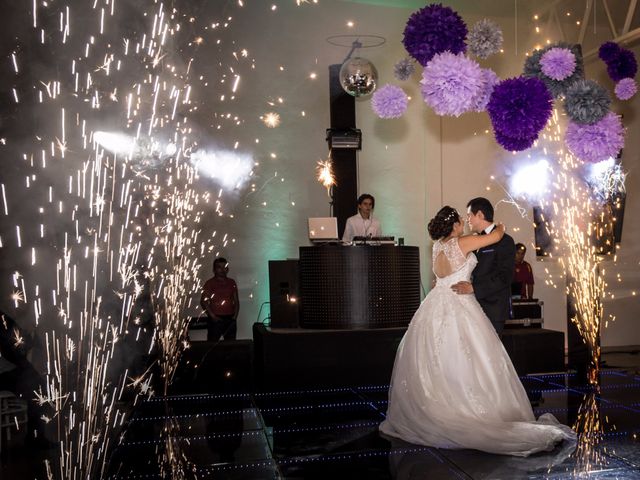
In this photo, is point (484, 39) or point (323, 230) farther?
point (323, 230)

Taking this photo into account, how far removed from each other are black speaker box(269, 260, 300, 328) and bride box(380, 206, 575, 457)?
283 cm

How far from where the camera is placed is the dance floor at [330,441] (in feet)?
11.3

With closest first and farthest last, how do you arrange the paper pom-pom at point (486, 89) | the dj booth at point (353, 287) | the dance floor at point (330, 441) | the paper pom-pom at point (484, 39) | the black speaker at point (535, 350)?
1. the dance floor at point (330, 441)
2. the paper pom-pom at point (486, 89)
3. the paper pom-pom at point (484, 39)
4. the dj booth at point (353, 287)
5. the black speaker at point (535, 350)

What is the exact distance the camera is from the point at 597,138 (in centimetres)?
406

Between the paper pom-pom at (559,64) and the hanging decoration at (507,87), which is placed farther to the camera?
the paper pom-pom at (559,64)

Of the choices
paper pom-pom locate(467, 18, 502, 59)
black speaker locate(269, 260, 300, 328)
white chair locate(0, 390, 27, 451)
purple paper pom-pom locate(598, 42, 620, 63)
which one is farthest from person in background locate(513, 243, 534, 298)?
white chair locate(0, 390, 27, 451)

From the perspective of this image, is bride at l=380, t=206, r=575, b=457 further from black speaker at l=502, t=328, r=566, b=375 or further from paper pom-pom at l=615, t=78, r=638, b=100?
black speaker at l=502, t=328, r=566, b=375

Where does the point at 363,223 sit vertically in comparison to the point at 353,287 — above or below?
above

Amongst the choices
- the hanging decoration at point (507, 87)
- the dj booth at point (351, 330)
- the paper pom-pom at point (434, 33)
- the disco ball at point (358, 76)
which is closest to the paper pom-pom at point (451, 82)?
the hanging decoration at point (507, 87)

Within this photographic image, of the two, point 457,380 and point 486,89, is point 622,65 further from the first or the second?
point 457,380

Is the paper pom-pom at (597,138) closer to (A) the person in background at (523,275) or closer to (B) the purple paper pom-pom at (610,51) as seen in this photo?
(B) the purple paper pom-pom at (610,51)

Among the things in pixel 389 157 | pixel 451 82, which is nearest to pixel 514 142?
pixel 451 82

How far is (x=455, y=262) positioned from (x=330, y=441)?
1.46 metres

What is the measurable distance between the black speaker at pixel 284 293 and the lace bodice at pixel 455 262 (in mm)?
2855
